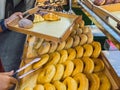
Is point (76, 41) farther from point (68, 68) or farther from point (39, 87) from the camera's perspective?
point (39, 87)

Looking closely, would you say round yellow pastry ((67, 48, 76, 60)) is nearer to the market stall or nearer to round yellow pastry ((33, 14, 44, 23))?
the market stall

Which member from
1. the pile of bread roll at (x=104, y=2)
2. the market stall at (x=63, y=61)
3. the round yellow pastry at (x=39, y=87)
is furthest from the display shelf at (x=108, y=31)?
the round yellow pastry at (x=39, y=87)

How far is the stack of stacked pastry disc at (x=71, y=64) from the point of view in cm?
104

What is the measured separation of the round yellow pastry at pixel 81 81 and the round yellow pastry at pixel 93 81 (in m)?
0.02

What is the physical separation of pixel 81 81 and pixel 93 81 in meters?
0.05

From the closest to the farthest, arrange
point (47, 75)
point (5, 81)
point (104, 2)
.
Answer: point (5, 81) → point (47, 75) → point (104, 2)

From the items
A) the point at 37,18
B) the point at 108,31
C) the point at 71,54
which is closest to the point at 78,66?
the point at 71,54

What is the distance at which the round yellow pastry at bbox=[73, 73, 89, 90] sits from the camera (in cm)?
100

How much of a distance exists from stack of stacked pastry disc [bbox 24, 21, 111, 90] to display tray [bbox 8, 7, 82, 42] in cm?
8

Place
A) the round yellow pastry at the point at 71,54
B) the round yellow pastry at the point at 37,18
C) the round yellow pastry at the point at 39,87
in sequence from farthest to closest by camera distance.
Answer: the round yellow pastry at the point at 37,18 < the round yellow pastry at the point at 71,54 < the round yellow pastry at the point at 39,87

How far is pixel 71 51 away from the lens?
130cm

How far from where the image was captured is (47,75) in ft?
3.58

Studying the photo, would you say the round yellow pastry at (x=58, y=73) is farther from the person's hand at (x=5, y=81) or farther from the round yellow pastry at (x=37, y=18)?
the round yellow pastry at (x=37, y=18)

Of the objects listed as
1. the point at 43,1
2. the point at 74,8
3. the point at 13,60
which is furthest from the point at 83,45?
the point at 13,60
